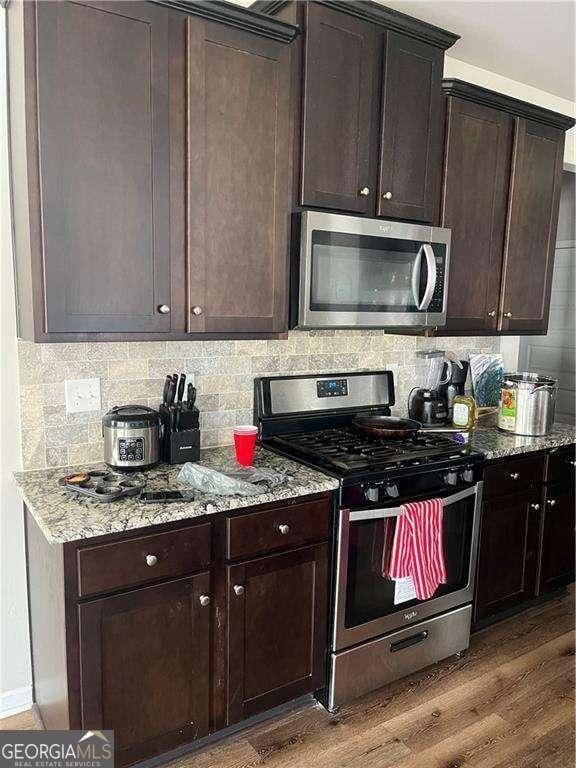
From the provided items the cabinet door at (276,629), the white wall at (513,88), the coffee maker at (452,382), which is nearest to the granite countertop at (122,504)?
the cabinet door at (276,629)

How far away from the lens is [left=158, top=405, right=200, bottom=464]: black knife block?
207 cm

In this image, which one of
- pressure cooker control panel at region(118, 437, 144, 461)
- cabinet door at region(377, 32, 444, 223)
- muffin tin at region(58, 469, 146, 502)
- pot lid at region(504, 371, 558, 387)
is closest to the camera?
muffin tin at region(58, 469, 146, 502)

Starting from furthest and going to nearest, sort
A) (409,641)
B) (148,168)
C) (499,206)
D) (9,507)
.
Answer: (499,206)
(409,641)
(9,507)
(148,168)

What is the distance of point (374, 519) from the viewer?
6.82 ft

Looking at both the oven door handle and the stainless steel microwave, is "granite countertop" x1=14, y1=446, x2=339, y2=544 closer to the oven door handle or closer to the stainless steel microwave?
the oven door handle

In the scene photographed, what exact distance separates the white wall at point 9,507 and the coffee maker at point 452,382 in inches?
78.2

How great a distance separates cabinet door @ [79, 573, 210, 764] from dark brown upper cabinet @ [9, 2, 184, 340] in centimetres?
82

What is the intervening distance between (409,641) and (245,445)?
104 cm

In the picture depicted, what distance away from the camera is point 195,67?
5.90 ft

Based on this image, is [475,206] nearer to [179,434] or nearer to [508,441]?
[508,441]

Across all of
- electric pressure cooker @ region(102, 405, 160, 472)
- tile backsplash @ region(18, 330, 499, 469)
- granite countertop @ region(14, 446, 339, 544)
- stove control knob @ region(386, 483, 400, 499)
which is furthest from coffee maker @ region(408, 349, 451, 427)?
electric pressure cooker @ region(102, 405, 160, 472)

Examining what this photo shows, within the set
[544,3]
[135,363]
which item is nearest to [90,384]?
[135,363]

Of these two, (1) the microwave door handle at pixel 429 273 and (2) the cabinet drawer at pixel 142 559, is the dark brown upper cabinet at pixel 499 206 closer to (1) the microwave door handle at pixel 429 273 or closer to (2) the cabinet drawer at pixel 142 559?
(1) the microwave door handle at pixel 429 273

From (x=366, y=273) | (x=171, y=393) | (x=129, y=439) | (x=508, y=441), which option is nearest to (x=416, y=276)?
(x=366, y=273)
